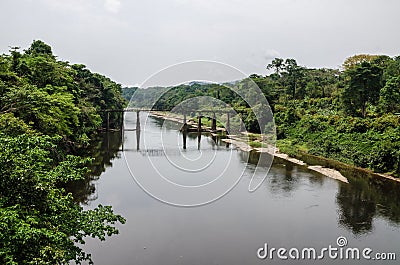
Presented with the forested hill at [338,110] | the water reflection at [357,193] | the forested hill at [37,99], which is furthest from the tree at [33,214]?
the water reflection at [357,193]

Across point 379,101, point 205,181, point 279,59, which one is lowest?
point 205,181

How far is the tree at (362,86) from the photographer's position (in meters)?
24.1

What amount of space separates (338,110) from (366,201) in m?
15.6

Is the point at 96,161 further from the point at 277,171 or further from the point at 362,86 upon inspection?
the point at 362,86

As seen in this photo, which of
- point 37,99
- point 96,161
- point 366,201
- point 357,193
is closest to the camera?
point 37,99

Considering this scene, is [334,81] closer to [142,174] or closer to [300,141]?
[300,141]

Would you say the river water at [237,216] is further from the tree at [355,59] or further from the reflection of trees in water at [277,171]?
the tree at [355,59]

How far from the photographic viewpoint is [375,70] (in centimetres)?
2417

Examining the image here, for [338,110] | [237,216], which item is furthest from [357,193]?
[338,110]

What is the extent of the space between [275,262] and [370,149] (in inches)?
509

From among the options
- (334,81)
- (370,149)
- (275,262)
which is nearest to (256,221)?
(275,262)

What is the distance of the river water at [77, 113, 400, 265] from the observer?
9367 mm

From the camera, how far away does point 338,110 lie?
28.2 metres

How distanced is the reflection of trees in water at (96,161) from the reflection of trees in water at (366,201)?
9232 millimetres
